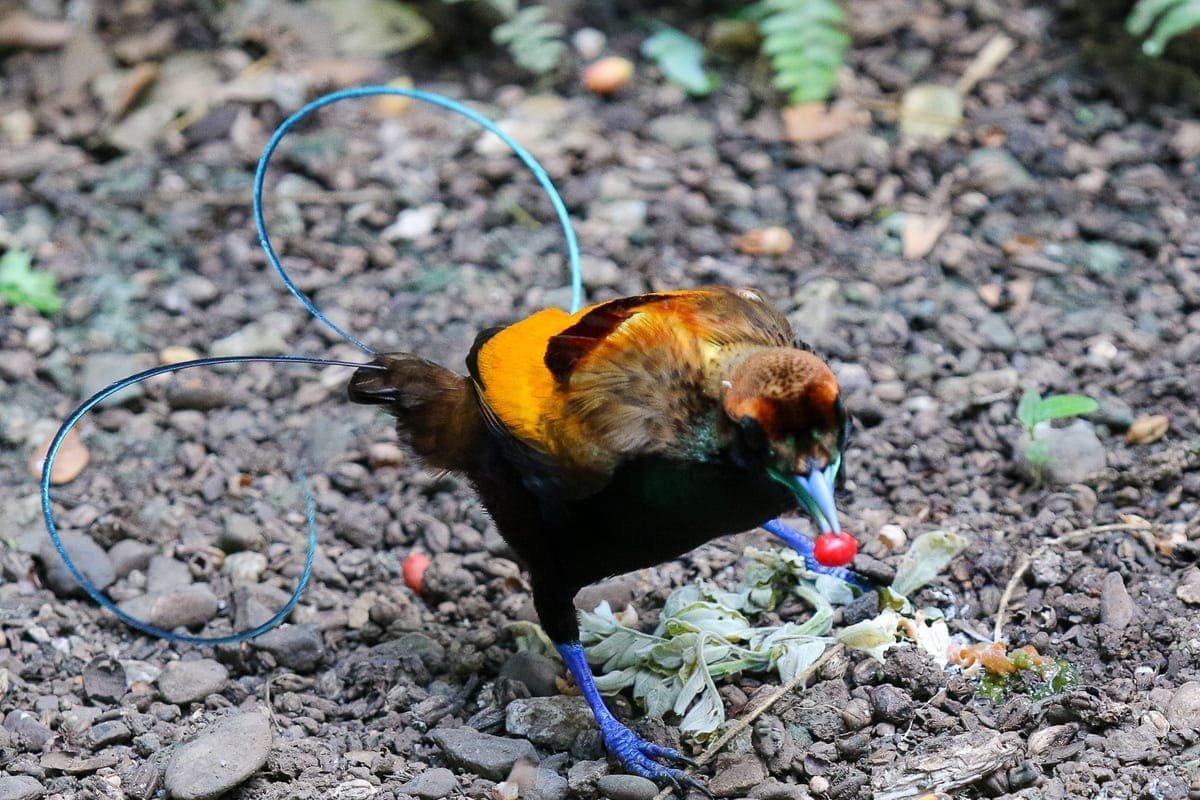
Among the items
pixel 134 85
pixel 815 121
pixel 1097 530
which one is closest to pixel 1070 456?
pixel 1097 530

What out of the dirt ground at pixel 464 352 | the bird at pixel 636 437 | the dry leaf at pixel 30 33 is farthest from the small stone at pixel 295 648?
the dry leaf at pixel 30 33

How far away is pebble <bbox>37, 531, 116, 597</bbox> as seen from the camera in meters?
4.22

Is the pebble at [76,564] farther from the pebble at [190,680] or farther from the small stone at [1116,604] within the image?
the small stone at [1116,604]

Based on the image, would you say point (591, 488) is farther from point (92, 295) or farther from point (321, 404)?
point (92, 295)

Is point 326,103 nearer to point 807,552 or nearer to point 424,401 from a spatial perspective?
point 424,401

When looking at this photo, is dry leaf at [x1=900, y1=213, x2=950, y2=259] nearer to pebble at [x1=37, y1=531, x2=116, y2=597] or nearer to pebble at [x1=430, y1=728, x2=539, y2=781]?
pebble at [x1=430, y1=728, x2=539, y2=781]

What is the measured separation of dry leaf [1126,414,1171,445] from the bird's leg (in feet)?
3.32

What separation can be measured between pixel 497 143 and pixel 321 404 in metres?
1.59

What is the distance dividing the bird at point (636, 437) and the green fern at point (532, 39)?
2619 millimetres

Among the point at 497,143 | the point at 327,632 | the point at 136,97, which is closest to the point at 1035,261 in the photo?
the point at 497,143

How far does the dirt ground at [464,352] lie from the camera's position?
3520 millimetres

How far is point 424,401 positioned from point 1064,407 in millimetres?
1868

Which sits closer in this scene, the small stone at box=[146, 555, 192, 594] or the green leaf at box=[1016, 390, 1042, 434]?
the green leaf at box=[1016, 390, 1042, 434]

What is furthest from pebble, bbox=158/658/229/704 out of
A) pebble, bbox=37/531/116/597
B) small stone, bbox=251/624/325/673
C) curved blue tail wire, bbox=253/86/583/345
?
curved blue tail wire, bbox=253/86/583/345
